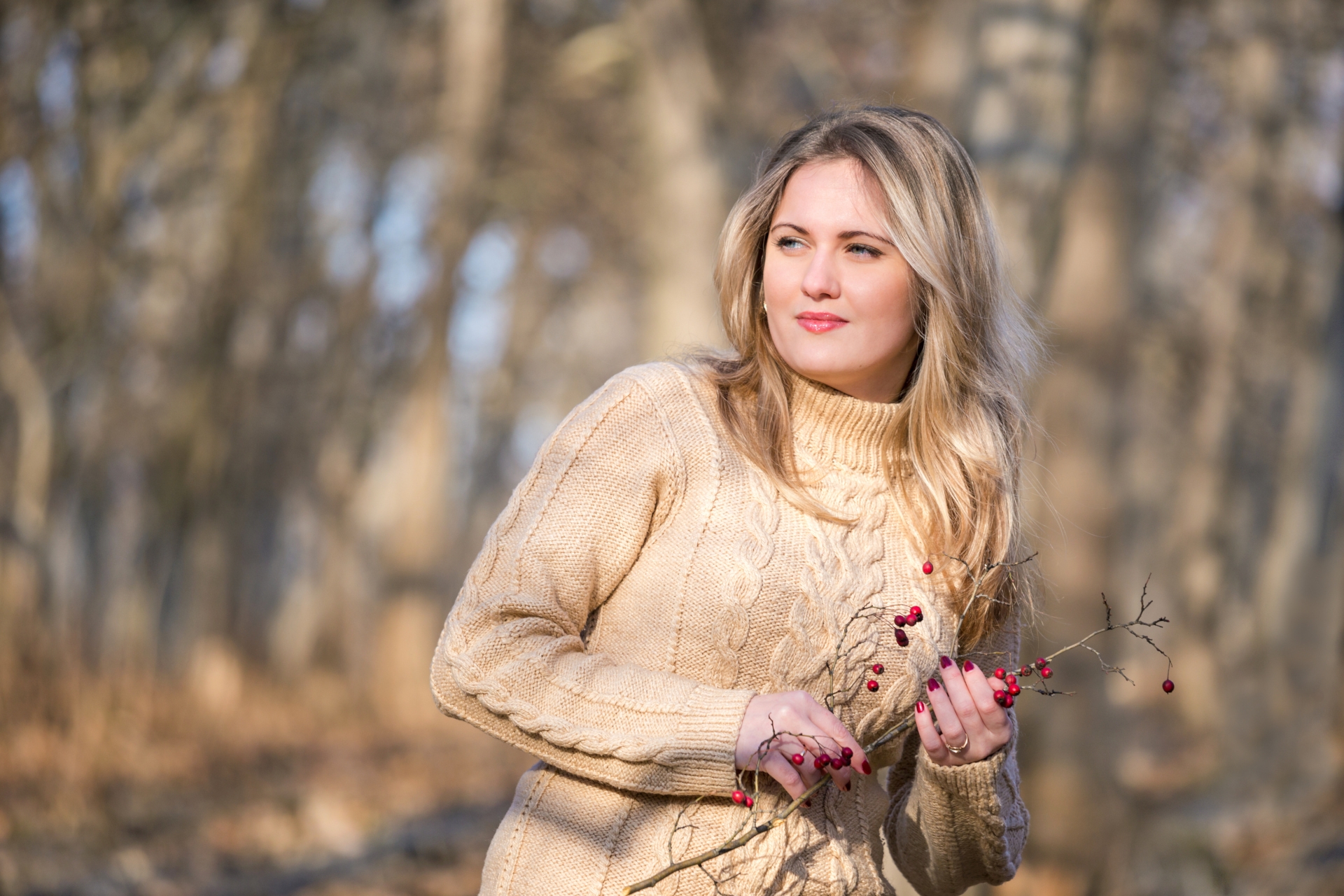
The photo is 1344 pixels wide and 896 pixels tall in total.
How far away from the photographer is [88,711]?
26.5ft

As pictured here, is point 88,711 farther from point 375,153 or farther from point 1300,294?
point 1300,294

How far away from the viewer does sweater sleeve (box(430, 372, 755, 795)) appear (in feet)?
7.83

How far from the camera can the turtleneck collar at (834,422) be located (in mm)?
2779

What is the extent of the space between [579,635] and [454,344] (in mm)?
12799

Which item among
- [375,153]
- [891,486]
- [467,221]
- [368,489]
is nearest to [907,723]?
[891,486]

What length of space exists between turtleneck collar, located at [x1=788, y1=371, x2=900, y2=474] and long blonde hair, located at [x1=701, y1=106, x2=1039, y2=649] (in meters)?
0.04

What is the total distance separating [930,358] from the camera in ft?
9.11

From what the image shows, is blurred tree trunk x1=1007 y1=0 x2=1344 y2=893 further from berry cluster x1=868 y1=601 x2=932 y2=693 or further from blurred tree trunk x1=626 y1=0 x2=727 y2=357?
blurred tree trunk x1=626 y1=0 x2=727 y2=357

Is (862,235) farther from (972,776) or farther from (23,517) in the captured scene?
(23,517)

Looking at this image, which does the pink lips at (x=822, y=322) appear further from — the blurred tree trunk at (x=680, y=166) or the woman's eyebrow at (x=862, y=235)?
the blurred tree trunk at (x=680, y=166)

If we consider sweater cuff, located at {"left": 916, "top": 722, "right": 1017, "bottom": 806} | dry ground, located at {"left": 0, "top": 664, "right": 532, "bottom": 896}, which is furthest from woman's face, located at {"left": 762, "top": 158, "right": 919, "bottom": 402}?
dry ground, located at {"left": 0, "top": 664, "right": 532, "bottom": 896}

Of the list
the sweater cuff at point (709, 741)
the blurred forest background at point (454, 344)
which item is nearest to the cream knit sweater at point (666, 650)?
the sweater cuff at point (709, 741)

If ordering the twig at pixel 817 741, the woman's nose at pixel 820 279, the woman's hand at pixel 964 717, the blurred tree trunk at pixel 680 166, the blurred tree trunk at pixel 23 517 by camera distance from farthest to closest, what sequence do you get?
the blurred tree trunk at pixel 680 166, the blurred tree trunk at pixel 23 517, the woman's nose at pixel 820 279, the woman's hand at pixel 964 717, the twig at pixel 817 741

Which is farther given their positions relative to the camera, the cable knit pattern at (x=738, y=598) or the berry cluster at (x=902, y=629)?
the cable knit pattern at (x=738, y=598)
